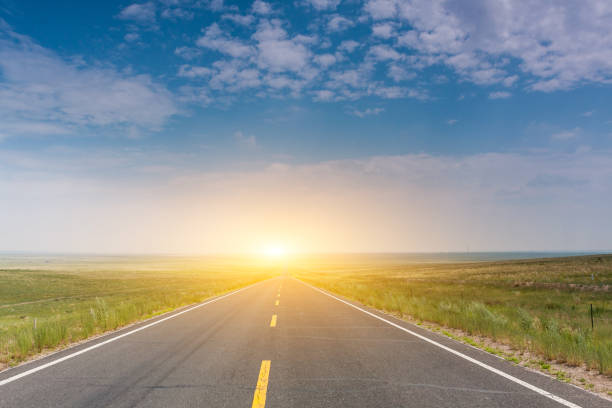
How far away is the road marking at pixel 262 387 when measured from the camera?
4484 millimetres

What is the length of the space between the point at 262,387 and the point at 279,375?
2.25 feet

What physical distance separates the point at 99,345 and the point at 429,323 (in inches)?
402

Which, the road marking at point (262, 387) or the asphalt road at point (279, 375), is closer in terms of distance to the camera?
the road marking at point (262, 387)

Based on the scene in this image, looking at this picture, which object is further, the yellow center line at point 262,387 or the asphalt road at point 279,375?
the asphalt road at point 279,375

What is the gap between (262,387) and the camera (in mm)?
5145

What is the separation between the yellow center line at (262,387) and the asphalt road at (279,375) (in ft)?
0.06

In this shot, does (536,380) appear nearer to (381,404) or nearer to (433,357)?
(433,357)

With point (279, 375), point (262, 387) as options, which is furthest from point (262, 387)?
point (279, 375)

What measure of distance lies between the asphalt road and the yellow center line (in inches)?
0.7

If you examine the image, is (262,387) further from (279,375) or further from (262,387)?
(279,375)

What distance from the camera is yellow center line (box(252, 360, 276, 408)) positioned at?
4.48m

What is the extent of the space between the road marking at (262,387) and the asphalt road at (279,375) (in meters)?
0.02

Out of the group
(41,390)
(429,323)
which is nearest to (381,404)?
(41,390)

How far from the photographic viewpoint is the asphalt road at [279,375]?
4641 mm
